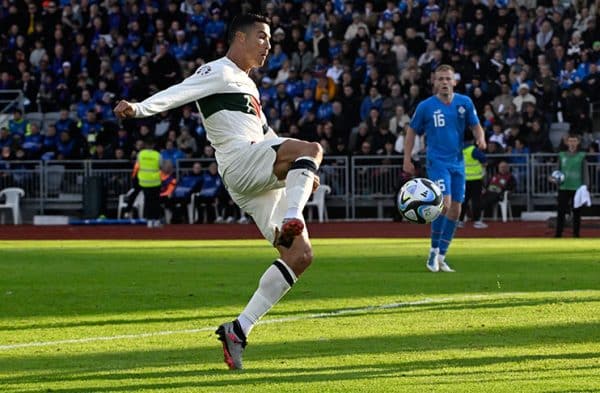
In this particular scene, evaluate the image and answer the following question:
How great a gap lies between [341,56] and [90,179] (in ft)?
23.8

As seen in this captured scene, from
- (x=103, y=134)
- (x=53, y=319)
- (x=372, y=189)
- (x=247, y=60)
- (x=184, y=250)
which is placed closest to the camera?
(x=247, y=60)

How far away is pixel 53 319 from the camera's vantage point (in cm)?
1134

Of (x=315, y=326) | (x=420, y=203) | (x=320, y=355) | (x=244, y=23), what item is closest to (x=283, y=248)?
(x=320, y=355)

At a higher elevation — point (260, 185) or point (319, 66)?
point (319, 66)

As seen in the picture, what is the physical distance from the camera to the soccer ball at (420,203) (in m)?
13.2

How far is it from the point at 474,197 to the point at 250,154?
2212cm

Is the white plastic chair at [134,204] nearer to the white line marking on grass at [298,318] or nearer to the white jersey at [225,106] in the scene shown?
the white line marking on grass at [298,318]

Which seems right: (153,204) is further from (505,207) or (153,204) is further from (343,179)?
(505,207)

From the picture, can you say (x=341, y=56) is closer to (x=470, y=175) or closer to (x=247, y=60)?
(x=470, y=175)

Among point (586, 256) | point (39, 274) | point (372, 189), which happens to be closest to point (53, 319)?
point (39, 274)

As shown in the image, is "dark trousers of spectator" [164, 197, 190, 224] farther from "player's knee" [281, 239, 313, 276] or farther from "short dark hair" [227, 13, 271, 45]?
"player's knee" [281, 239, 313, 276]

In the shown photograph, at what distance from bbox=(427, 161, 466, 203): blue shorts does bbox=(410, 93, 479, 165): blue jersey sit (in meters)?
0.06

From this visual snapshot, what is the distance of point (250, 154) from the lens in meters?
8.86

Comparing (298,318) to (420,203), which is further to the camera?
(420,203)
